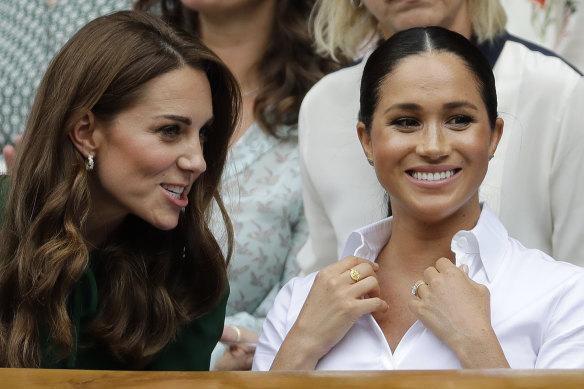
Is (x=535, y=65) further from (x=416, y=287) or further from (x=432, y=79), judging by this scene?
(x=416, y=287)

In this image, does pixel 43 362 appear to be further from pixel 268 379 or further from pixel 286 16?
pixel 286 16

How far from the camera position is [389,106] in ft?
6.02

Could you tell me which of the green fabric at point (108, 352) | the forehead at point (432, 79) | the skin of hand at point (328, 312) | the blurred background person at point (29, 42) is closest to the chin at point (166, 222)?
the green fabric at point (108, 352)

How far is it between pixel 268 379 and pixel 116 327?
43.6 inches

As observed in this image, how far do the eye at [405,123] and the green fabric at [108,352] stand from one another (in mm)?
612

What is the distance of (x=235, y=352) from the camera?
2.40m

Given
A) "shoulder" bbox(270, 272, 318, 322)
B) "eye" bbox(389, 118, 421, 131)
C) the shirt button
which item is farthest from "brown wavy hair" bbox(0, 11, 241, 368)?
the shirt button

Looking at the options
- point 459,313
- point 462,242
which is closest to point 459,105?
point 462,242

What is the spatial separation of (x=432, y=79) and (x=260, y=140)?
1027mm

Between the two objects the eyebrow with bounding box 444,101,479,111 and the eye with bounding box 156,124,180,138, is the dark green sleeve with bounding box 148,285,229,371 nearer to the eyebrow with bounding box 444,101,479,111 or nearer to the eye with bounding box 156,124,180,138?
the eye with bounding box 156,124,180,138

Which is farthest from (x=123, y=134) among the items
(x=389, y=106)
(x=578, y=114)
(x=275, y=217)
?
(x=578, y=114)

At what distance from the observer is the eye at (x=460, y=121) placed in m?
1.78

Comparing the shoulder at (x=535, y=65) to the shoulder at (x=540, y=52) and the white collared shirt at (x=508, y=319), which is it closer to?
the shoulder at (x=540, y=52)

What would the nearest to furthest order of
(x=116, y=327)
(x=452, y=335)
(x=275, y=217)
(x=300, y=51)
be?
(x=452, y=335) < (x=116, y=327) < (x=275, y=217) < (x=300, y=51)
